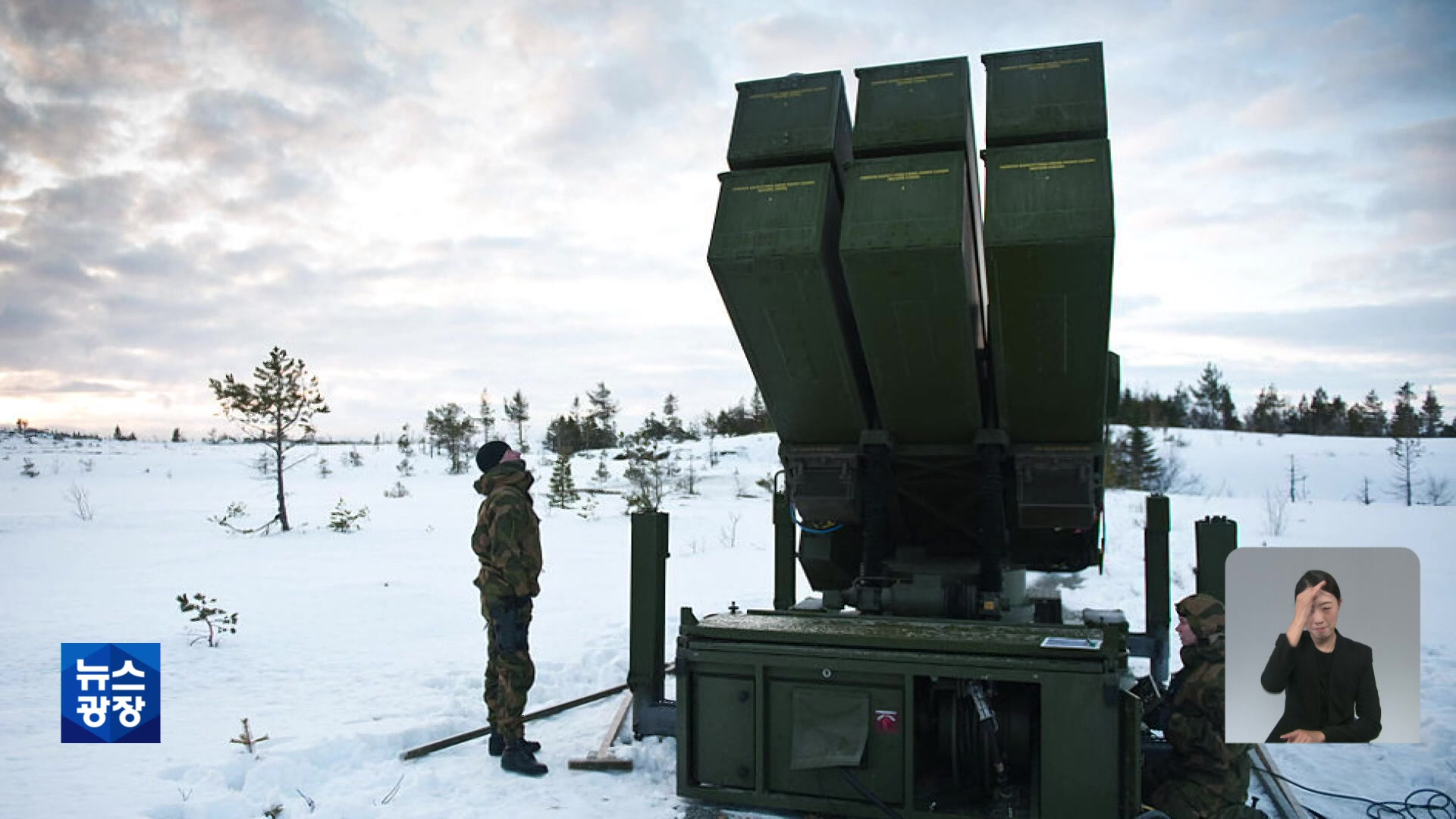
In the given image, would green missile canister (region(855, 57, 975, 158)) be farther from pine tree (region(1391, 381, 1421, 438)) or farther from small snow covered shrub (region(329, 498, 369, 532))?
pine tree (region(1391, 381, 1421, 438))

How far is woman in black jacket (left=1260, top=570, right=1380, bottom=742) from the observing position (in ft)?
7.47

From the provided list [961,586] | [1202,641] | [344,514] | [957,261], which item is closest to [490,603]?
[961,586]

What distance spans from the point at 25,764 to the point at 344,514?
48.0 feet

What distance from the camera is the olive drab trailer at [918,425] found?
439cm

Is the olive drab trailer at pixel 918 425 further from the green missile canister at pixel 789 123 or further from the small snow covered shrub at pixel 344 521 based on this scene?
the small snow covered shrub at pixel 344 521

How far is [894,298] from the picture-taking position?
4.94 m

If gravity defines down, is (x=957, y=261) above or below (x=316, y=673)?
above

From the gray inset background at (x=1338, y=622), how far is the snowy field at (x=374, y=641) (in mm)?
3199

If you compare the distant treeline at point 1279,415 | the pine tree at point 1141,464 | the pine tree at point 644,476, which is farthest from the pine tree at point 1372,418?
the pine tree at point 644,476

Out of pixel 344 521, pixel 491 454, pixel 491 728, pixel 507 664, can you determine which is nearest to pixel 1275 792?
pixel 507 664

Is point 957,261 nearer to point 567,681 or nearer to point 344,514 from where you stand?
point 567,681

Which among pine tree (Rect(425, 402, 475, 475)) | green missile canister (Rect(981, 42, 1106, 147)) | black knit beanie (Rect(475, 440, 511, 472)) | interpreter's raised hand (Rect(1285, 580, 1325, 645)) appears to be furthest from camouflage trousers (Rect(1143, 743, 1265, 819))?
pine tree (Rect(425, 402, 475, 475))

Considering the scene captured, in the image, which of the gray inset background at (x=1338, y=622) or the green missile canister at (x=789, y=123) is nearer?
the gray inset background at (x=1338, y=622)

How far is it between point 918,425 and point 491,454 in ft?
8.86
